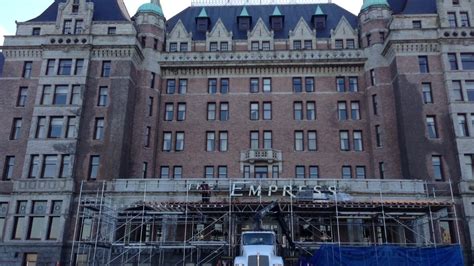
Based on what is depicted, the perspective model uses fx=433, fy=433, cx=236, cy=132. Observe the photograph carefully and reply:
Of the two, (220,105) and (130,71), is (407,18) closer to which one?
(220,105)

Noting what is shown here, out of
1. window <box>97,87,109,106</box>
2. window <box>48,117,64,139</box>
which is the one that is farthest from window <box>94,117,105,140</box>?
window <box>48,117,64,139</box>

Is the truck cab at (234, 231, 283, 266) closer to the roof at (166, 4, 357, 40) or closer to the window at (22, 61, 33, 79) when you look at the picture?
the roof at (166, 4, 357, 40)

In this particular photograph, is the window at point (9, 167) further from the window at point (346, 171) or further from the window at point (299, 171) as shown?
the window at point (346, 171)

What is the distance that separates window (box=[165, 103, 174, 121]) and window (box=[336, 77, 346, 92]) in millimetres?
19287

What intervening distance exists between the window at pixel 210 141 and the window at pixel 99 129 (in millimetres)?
11228

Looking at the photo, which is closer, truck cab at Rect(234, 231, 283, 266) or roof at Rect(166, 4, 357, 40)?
truck cab at Rect(234, 231, 283, 266)

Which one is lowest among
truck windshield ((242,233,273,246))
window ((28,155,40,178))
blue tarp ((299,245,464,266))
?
blue tarp ((299,245,464,266))

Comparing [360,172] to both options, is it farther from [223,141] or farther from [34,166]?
[34,166]

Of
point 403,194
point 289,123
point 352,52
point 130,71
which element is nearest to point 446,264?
point 403,194

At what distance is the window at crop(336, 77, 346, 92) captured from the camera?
49750 millimetres

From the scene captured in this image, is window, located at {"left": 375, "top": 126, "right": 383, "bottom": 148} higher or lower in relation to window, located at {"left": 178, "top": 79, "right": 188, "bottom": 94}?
lower

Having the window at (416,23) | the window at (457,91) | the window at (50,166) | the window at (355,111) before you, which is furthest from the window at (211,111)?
the window at (457,91)

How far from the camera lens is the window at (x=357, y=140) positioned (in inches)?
1858

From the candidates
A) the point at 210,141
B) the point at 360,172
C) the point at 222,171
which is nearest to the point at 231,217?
the point at 222,171
